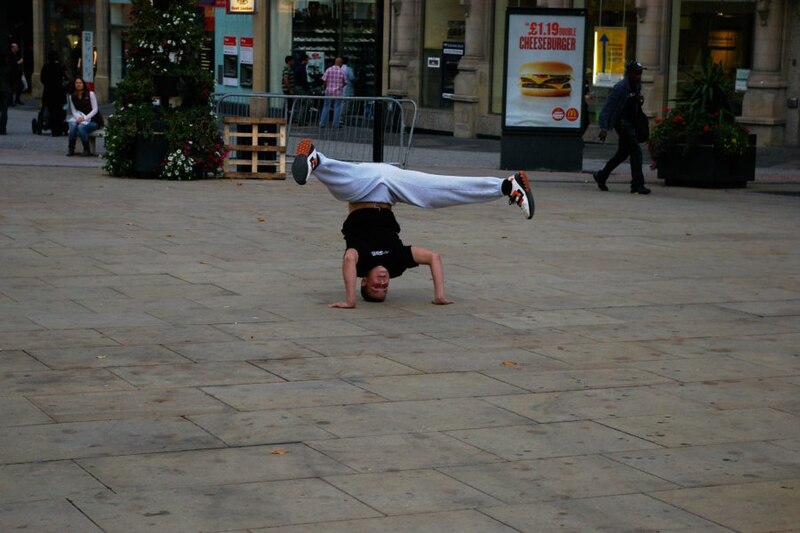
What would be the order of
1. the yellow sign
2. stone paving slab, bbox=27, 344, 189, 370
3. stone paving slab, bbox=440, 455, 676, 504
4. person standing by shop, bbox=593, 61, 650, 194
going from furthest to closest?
1. the yellow sign
2. person standing by shop, bbox=593, 61, 650, 194
3. stone paving slab, bbox=27, 344, 189, 370
4. stone paving slab, bbox=440, 455, 676, 504

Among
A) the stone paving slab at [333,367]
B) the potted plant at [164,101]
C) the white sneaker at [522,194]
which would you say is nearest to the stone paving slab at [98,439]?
the stone paving slab at [333,367]

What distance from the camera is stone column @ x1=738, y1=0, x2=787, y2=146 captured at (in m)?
25.4

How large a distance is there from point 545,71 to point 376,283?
1207 centimetres

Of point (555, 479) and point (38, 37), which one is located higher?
point (38, 37)

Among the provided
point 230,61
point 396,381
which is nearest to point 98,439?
point 396,381

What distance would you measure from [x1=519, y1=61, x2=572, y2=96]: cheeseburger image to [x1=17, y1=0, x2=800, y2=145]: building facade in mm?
1762

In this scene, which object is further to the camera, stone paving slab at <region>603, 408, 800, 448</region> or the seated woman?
the seated woman

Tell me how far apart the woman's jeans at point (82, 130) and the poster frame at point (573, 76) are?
21.4ft

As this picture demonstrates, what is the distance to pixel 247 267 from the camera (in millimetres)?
11484

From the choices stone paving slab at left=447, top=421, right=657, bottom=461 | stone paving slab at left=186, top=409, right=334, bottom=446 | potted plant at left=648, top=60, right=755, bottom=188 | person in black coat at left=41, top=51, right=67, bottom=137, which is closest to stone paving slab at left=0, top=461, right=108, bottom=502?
stone paving slab at left=186, top=409, right=334, bottom=446

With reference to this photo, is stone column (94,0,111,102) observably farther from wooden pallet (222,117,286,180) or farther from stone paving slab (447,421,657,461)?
stone paving slab (447,421,657,461)

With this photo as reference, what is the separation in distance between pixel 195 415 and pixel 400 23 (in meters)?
26.0

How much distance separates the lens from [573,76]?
2130 cm

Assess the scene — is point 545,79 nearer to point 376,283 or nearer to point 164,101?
point 164,101
